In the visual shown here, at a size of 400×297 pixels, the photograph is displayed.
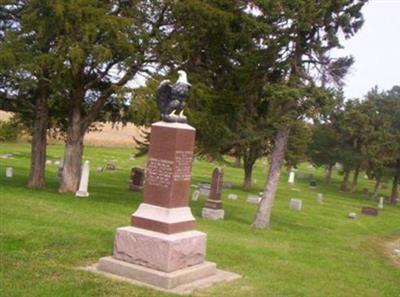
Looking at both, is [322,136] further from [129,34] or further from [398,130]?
[129,34]

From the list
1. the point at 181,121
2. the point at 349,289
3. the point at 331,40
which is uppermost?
the point at 331,40

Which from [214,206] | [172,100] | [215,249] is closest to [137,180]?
[214,206]

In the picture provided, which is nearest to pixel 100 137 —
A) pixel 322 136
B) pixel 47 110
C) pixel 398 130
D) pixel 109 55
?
pixel 322 136

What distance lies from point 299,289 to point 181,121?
3706mm

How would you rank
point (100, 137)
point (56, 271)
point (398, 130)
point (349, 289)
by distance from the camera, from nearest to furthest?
point (56, 271) < point (349, 289) < point (398, 130) < point (100, 137)

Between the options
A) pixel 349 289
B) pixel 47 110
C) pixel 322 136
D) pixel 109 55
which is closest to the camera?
pixel 349 289

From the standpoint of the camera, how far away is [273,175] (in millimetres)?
19578

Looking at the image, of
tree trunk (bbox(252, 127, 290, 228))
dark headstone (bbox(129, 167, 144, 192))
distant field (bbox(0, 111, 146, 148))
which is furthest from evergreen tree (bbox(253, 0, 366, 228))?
distant field (bbox(0, 111, 146, 148))

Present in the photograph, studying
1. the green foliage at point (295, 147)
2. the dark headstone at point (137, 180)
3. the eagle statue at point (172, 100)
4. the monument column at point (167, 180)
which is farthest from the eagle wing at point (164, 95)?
the green foliage at point (295, 147)

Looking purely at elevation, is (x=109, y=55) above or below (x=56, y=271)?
above

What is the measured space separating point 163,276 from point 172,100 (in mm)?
3104

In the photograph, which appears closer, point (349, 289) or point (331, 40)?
point (349, 289)

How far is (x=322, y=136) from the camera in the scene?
157ft

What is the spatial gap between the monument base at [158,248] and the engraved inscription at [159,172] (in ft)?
2.77
